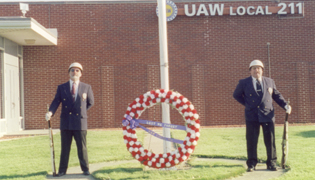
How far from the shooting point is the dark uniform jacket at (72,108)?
6.68 m

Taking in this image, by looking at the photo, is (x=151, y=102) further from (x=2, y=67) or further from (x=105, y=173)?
(x=2, y=67)

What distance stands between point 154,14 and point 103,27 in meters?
2.14

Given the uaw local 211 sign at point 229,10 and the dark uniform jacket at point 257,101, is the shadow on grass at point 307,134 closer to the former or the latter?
the dark uniform jacket at point 257,101

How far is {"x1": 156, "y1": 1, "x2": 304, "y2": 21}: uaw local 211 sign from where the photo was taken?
1544cm

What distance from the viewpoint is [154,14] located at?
15.5m

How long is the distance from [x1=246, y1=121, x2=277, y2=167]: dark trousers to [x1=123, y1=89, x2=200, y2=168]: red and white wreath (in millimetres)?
1076

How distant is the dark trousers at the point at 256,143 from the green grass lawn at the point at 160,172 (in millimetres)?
284

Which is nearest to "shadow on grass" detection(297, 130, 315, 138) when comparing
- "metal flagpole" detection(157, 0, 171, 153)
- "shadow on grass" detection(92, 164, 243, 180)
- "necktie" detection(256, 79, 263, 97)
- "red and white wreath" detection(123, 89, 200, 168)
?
"shadow on grass" detection(92, 164, 243, 180)

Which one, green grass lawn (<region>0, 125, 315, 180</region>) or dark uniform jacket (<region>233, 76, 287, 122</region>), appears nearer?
green grass lawn (<region>0, 125, 315, 180</region>)

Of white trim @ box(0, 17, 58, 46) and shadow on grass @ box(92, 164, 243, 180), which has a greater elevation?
white trim @ box(0, 17, 58, 46)

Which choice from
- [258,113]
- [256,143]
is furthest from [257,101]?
[256,143]

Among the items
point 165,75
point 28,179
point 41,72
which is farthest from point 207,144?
point 41,72

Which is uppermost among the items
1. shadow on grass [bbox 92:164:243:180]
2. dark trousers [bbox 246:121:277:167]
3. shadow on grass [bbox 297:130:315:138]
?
dark trousers [bbox 246:121:277:167]

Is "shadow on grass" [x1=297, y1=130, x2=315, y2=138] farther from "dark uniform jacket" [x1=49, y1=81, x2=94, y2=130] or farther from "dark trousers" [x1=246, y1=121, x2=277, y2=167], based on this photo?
"dark uniform jacket" [x1=49, y1=81, x2=94, y2=130]
